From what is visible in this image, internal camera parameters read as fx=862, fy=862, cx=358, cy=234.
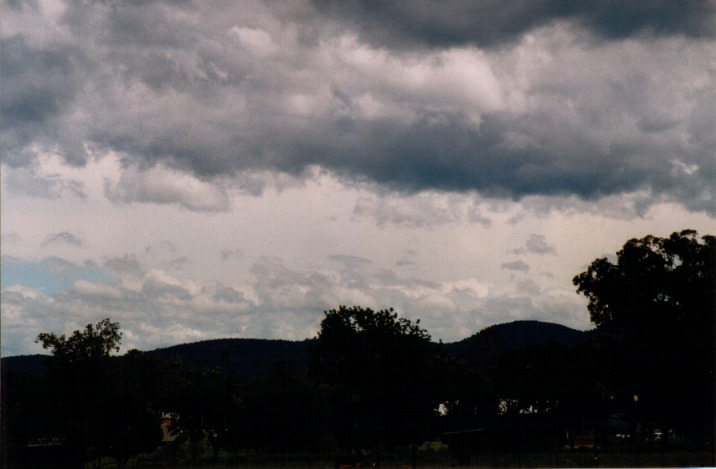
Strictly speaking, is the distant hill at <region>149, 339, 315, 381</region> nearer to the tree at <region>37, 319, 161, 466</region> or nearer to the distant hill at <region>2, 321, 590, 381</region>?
the distant hill at <region>2, 321, 590, 381</region>

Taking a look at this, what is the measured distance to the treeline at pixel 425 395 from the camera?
2052 inches

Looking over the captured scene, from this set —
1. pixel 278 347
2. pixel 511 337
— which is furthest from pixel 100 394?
pixel 511 337

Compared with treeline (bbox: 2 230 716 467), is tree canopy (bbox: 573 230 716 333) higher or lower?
higher

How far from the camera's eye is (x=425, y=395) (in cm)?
5584

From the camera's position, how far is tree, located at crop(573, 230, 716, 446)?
5178cm

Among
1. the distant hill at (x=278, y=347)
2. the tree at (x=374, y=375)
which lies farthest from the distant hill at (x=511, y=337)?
the tree at (x=374, y=375)

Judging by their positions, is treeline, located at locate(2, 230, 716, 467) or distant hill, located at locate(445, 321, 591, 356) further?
distant hill, located at locate(445, 321, 591, 356)

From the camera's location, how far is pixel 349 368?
63.1m

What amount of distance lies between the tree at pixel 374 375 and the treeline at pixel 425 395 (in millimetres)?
108

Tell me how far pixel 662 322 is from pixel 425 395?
1562 cm

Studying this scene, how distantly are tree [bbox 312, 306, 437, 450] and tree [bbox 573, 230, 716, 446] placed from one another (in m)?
12.4

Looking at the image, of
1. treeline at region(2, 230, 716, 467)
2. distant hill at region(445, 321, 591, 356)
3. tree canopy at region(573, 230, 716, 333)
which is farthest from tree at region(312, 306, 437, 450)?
distant hill at region(445, 321, 591, 356)

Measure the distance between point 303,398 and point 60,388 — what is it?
16280 mm

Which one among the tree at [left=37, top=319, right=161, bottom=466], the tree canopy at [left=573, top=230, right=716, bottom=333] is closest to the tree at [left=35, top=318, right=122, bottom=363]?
the tree at [left=37, top=319, right=161, bottom=466]
